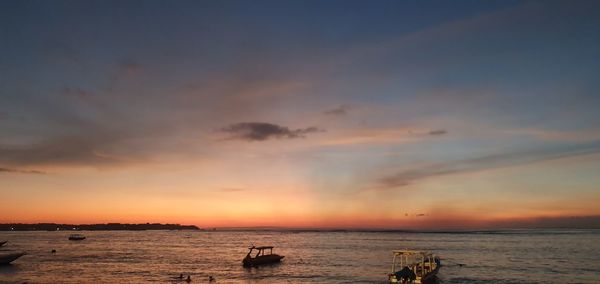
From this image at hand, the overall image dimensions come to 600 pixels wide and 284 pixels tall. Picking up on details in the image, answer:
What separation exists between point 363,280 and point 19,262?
56969 mm

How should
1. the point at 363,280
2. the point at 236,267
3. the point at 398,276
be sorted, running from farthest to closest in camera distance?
1. the point at 236,267
2. the point at 363,280
3. the point at 398,276

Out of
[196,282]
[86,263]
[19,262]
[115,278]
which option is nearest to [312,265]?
[196,282]

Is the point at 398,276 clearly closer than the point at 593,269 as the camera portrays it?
Yes

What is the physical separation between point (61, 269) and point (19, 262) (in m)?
15.4

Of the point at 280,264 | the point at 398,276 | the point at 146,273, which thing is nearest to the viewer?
the point at 398,276

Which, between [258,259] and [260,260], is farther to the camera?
[260,260]

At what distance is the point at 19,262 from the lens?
71.7 metres

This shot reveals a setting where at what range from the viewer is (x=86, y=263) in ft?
232

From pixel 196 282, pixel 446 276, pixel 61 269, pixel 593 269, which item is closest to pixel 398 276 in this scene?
pixel 446 276

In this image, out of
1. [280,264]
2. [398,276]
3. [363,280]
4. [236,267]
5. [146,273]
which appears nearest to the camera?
[398,276]

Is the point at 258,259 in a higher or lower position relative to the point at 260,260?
higher

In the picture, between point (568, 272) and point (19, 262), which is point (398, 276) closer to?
point (568, 272)

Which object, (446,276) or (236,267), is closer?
(446,276)

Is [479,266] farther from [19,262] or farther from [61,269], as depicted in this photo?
[19,262]
